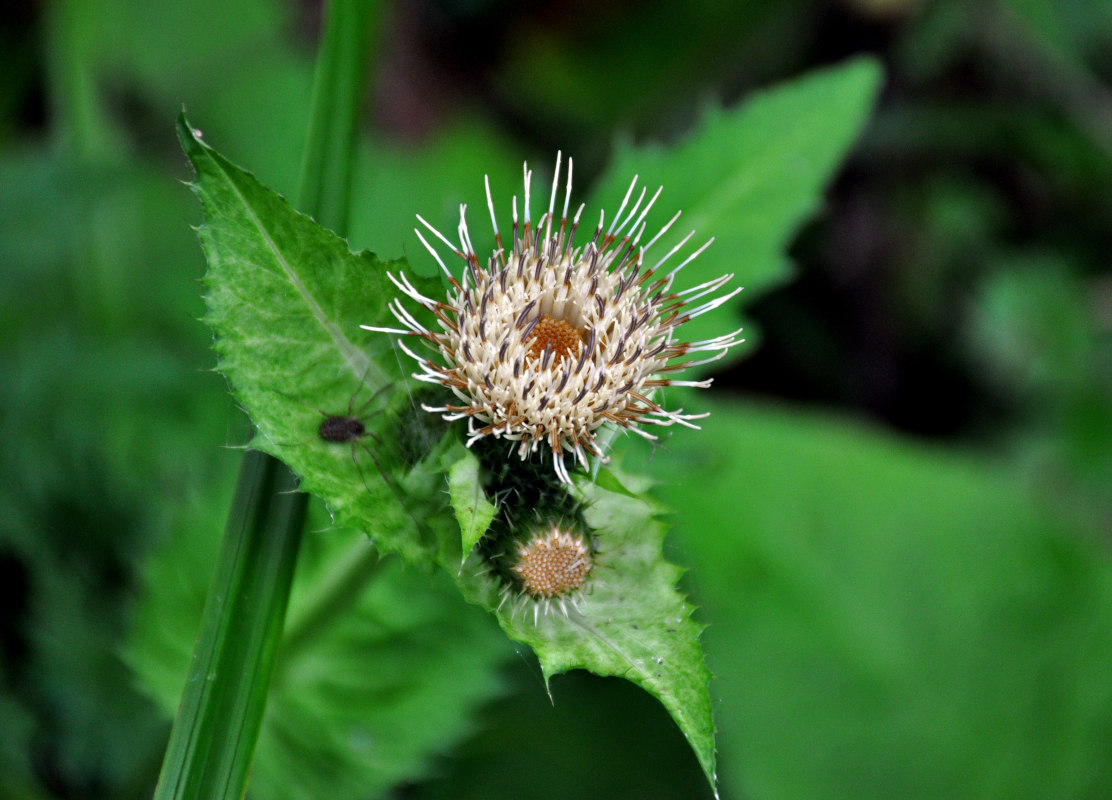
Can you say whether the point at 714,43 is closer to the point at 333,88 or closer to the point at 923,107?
the point at 923,107

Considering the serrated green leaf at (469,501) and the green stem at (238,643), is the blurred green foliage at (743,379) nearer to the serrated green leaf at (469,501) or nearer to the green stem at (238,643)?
the serrated green leaf at (469,501)

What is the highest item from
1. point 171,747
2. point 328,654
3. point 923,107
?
point 923,107

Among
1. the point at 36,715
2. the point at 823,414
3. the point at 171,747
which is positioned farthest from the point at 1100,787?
the point at 36,715

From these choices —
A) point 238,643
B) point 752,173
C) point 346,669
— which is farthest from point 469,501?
point 752,173

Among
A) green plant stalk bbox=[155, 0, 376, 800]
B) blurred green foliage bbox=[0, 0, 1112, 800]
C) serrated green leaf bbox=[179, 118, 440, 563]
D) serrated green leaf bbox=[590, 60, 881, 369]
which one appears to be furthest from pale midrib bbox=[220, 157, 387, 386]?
serrated green leaf bbox=[590, 60, 881, 369]

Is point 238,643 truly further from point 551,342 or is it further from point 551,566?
point 551,342

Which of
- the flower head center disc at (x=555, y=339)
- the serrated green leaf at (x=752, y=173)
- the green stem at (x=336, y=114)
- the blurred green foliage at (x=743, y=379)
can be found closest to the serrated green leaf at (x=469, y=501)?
the flower head center disc at (x=555, y=339)

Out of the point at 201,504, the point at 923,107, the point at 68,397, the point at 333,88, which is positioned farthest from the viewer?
the point at 923,107

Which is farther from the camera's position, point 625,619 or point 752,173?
point 752,173
